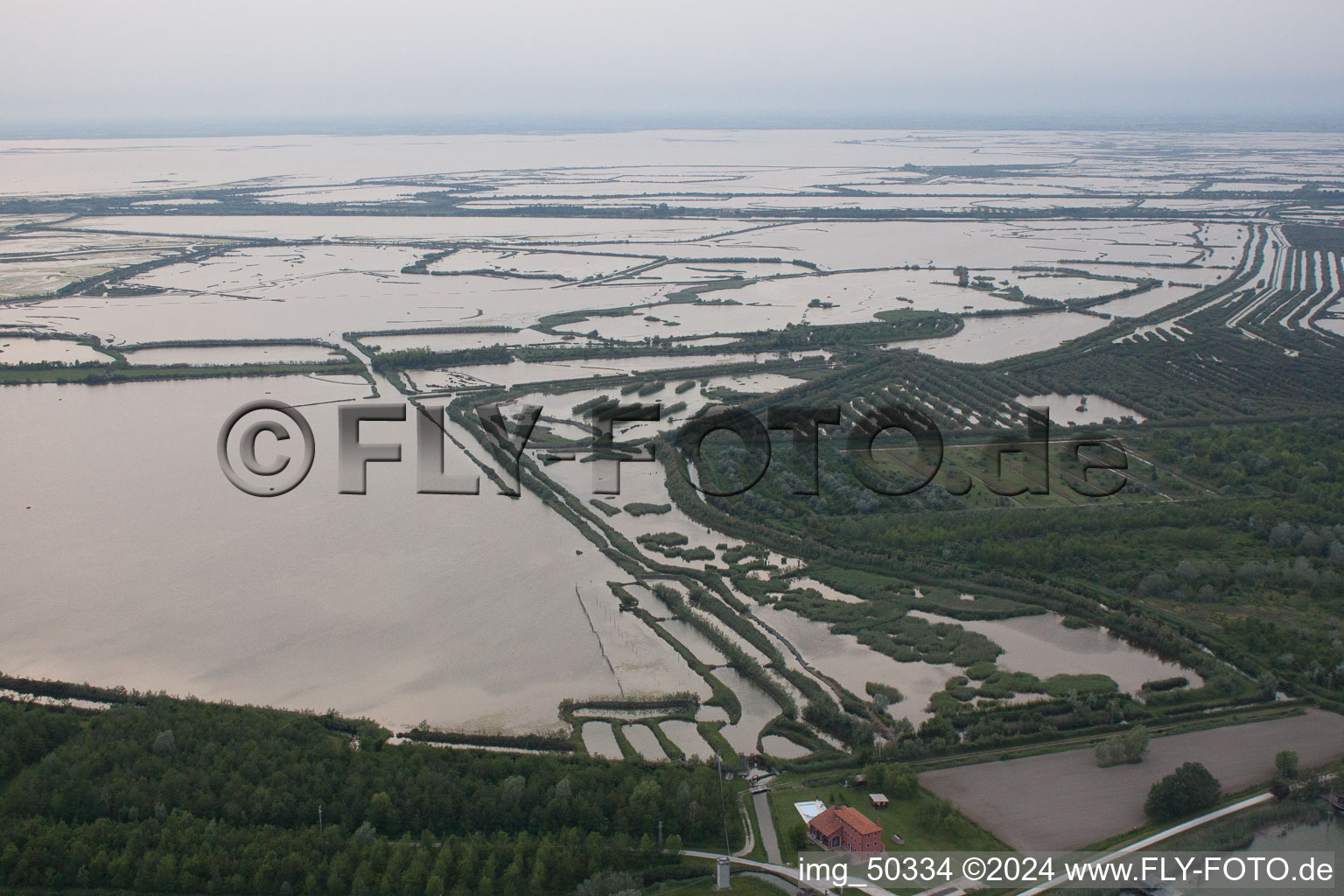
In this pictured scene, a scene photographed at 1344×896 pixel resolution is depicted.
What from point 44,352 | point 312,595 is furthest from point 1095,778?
point 44,352

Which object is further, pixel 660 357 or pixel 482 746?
pixel 660 357

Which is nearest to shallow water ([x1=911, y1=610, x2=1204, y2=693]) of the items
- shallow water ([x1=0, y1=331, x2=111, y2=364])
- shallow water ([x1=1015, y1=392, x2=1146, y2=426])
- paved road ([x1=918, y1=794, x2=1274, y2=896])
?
paved road ([x1=918, y1=794, x2=1274, y2=896])

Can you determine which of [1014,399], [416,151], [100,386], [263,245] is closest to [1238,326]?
[1014,399]

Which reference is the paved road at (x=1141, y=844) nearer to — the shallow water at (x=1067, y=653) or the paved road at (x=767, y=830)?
the paved road at (x=767, y=830)

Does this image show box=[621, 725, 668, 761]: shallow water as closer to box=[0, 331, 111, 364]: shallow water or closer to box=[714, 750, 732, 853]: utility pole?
box=[714, 750, 732, 853]: utility pole

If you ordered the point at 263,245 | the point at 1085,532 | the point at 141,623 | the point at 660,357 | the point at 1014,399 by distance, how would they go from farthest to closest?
the point at 263,245
the point at 660,357
the point at 1014,399
the point at 1085,532
the point at 141,623

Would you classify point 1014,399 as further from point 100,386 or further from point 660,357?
point 100,386

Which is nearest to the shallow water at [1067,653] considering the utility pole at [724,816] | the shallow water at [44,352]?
the utility pole at [724,816]
